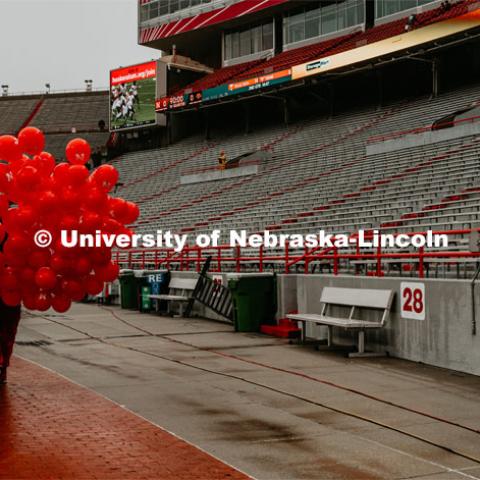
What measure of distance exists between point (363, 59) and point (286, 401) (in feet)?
88.4

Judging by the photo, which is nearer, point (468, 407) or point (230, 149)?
point (468, 407)

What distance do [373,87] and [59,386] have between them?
3147cm

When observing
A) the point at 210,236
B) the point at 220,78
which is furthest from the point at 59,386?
the point at 220,78

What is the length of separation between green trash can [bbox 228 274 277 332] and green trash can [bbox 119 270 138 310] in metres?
6.50

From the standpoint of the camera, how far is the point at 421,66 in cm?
3494

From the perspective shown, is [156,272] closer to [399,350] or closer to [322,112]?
[399,350]

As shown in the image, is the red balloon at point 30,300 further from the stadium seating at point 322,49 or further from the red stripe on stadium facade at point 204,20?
the red stripe on stadium facade at point 204,20

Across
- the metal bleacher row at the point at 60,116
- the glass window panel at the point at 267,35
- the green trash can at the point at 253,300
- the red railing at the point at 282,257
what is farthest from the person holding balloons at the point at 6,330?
the metal bleacher row at the point at 60,116

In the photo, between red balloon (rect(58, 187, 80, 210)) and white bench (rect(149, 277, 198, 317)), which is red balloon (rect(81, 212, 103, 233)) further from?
white bench (rect(149, 277, 198, 317))

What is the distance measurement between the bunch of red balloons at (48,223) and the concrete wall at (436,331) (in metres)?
5.12

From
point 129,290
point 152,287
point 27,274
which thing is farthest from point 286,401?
point 129,290

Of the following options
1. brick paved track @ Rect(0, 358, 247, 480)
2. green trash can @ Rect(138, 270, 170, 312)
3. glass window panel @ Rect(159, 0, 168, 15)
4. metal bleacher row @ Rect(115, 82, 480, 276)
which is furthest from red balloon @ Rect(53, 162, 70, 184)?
glass window panel @ Rect(159, 0, 168, 15)

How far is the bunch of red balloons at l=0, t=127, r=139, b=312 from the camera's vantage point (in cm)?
677

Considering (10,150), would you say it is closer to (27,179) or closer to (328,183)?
(27,179)
